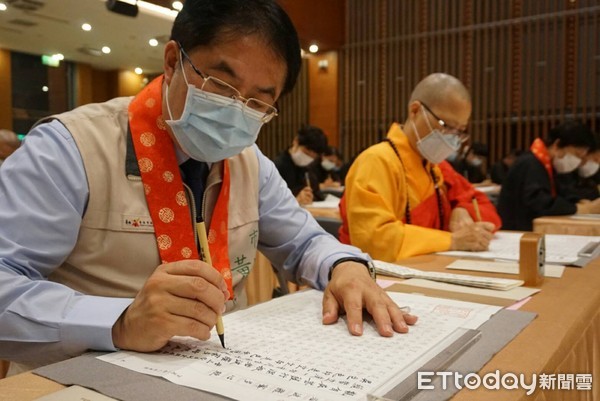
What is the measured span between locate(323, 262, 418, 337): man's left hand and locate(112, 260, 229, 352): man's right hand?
25 centimetres

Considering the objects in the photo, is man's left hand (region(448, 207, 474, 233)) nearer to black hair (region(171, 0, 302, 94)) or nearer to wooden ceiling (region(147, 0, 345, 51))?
black hair (region(171, 0, 302, 94))

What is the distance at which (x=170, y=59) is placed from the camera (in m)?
1.12

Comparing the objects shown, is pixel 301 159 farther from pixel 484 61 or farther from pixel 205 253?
pixel 205 253

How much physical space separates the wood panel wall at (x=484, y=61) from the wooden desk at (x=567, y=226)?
4.79 meters

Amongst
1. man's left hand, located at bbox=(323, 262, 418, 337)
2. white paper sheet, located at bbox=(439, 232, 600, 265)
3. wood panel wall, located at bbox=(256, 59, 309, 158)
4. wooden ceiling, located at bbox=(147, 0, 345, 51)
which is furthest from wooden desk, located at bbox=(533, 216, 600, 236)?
wood panel wall, located at bbox=(256, 59, 309, 158)

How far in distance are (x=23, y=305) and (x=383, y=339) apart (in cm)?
54

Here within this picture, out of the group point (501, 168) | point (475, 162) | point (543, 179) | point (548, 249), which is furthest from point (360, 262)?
point (475, 162)

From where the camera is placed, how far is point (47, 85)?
309 inches

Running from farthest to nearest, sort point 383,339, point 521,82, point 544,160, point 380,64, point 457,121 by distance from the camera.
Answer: point 380,64, point 521,82, point 544,160, point 457,121, point 383,339

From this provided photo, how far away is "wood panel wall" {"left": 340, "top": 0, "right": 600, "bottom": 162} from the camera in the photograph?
703 cm

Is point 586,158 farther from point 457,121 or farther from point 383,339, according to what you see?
point 383,339

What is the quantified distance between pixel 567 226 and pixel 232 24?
7.42 ft

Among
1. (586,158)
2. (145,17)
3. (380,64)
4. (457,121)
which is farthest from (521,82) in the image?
(457,121)

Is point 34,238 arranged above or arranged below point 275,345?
above
